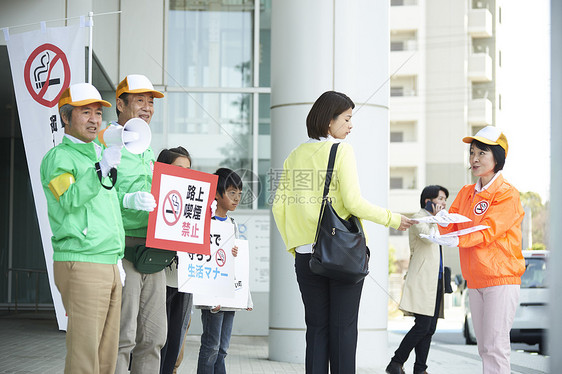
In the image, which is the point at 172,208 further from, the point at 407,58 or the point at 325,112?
the point at 407,58

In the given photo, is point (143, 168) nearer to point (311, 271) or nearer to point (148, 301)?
point (148, 301)

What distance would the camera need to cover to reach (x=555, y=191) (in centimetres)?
206

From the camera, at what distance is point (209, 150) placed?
12.5 m

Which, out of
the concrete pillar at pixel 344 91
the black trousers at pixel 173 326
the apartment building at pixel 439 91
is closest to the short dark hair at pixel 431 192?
the concrete pillar at pixel 344 91

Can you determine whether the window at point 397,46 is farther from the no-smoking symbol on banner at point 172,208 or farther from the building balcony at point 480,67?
the no-smoking symbol on banner at point 172,208

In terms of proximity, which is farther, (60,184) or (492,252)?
(492,252)

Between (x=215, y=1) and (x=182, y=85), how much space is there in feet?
5.07

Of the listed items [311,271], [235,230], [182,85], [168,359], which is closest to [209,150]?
[182,85]

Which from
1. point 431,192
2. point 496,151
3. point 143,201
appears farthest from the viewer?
point 431,192

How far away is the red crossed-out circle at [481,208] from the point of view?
5250 millimetres

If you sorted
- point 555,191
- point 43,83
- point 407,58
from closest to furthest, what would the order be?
point 555,191, point 43,83, point 407,58

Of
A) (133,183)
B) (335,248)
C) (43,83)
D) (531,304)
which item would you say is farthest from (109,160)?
(531,304)

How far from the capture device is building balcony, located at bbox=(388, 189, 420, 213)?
151 ft

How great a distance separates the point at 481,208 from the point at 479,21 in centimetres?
4354
